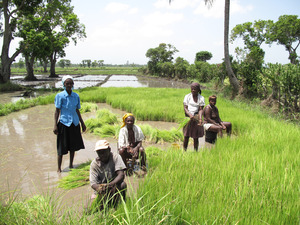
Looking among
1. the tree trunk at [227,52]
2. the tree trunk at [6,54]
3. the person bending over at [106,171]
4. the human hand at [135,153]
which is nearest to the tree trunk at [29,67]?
the tree trunk at [6,54]

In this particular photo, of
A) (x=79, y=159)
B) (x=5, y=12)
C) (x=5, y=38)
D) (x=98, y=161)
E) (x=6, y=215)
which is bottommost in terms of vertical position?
(x=79, y=159)

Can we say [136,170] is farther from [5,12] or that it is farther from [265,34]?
[265,34]

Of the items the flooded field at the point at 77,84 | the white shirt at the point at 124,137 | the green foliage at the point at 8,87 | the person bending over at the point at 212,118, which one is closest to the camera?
the white shirt at the point at 124,137

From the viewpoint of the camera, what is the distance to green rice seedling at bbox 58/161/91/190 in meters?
2.77

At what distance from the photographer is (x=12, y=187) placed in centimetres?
280

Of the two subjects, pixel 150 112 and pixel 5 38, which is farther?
pixel 5 38

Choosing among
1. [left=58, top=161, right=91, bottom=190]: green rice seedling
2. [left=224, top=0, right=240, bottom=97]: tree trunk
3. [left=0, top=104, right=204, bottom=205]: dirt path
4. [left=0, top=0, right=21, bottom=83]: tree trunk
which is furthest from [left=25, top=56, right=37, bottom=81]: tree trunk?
[left=58, top=161, right=91, bottom=190]: green rice seedling

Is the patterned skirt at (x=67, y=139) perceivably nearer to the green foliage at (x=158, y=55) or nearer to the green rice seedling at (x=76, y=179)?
the green rice seedling at (x=76, y=179)

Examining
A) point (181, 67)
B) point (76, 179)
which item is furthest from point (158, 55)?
point (76, 179)

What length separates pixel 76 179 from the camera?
9.38ft

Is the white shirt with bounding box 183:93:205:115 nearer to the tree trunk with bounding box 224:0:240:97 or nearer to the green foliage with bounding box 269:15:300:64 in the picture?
the tree trunk with bounding box 224:0:240:97

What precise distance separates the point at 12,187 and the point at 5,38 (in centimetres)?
1560

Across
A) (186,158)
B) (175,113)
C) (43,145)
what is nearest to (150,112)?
(175,113)

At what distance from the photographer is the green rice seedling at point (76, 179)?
9.08 ft
